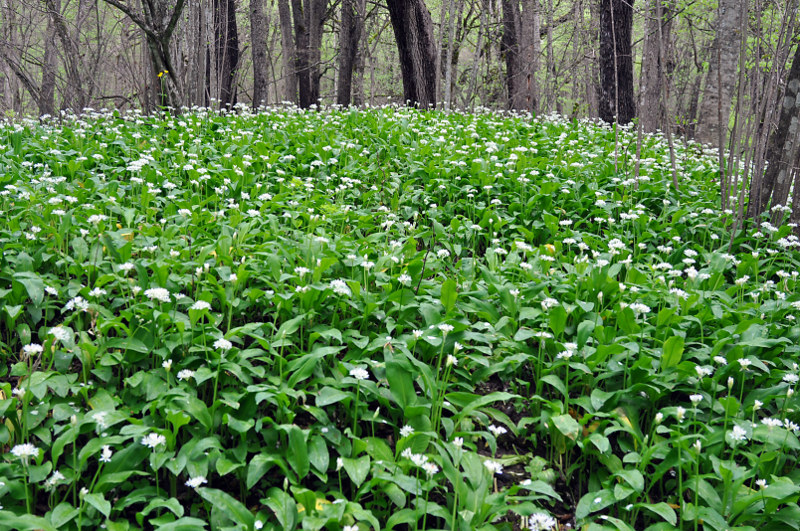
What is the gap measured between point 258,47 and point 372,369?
10.7 meters

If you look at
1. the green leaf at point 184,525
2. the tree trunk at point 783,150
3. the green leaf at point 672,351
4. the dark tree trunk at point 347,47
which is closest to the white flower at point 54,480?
the green leaf at point 184,525

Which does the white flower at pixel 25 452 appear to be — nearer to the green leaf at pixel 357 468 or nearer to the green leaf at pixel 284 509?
the green leaf at pixel 284 509

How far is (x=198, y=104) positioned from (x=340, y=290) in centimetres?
622

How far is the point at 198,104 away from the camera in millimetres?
8008

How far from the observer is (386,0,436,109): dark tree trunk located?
8.81 metres

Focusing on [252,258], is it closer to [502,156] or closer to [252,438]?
[252,438]

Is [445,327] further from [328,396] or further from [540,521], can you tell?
[540,521]

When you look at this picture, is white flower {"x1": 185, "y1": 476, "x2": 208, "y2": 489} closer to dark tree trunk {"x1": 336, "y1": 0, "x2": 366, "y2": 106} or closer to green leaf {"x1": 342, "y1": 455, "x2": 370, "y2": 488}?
green leaf {"x1": 342, "y1": 455, "x2": 370, "y2": 488}

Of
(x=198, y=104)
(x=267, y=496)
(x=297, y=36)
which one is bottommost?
Result: (x=267, y=496)

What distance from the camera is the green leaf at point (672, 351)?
→ 2.51m

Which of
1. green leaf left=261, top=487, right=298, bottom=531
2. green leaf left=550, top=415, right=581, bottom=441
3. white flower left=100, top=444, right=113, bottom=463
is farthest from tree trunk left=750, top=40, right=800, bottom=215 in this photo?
white flower left=100, top=444, right=113, bottom=463

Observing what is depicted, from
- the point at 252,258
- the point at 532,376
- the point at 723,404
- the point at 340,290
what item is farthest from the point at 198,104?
the point at 723,404

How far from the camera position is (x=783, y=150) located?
4.37m

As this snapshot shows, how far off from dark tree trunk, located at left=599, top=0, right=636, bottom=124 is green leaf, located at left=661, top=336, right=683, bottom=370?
5.64 meters
